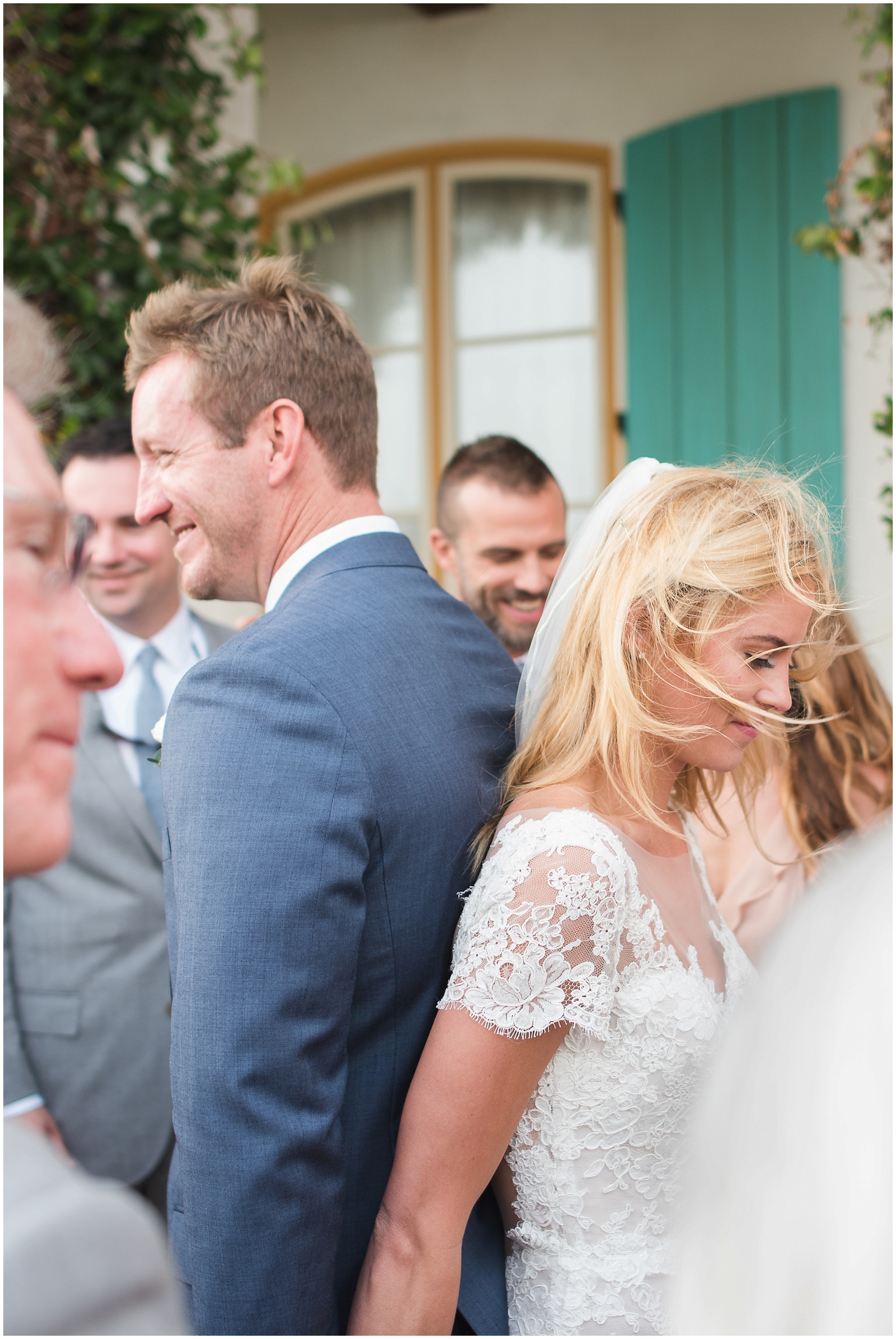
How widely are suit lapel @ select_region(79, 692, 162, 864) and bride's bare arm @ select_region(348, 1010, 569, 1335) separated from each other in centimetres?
109

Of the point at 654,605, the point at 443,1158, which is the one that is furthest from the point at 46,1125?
the point at 654,605

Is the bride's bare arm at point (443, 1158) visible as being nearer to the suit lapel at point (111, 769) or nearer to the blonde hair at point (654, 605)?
the blonde hair at point (654, 605)

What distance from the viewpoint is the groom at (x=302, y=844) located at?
1.10 meters

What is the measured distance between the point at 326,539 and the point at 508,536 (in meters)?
1.23

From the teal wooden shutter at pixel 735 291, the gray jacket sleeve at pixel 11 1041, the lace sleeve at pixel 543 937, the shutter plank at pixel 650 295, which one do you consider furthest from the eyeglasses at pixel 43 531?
the shutter plank at pixel 650 295

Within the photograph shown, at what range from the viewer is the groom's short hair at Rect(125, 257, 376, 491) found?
1466mm

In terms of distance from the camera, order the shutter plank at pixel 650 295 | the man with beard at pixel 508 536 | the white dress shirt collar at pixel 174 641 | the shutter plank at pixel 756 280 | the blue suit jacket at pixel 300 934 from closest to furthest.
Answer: the blue suit jacket at pixel 300 934, the white dress shirt collar at pixel 174 641, the man with beard at pixel 508 536, the shutter plank at pixel 756 280, the shutter plank at pixel 650 295

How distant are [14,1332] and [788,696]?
1.09 metres

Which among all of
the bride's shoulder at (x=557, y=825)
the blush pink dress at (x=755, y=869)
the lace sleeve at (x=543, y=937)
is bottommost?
the blush pink dress at (x=755, y=869)

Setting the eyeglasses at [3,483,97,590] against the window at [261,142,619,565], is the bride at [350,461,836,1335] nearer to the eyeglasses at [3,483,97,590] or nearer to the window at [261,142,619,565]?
the eyeglasses at [3,483,97,590]

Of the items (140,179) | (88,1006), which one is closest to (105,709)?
(88,1006)

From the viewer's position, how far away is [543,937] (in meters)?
1.14

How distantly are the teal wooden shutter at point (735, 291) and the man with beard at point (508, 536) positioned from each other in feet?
4.60

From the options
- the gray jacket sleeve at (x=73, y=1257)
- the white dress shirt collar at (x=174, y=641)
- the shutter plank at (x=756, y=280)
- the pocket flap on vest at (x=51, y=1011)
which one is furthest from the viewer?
the shutter plank at (x=756, y=280)
